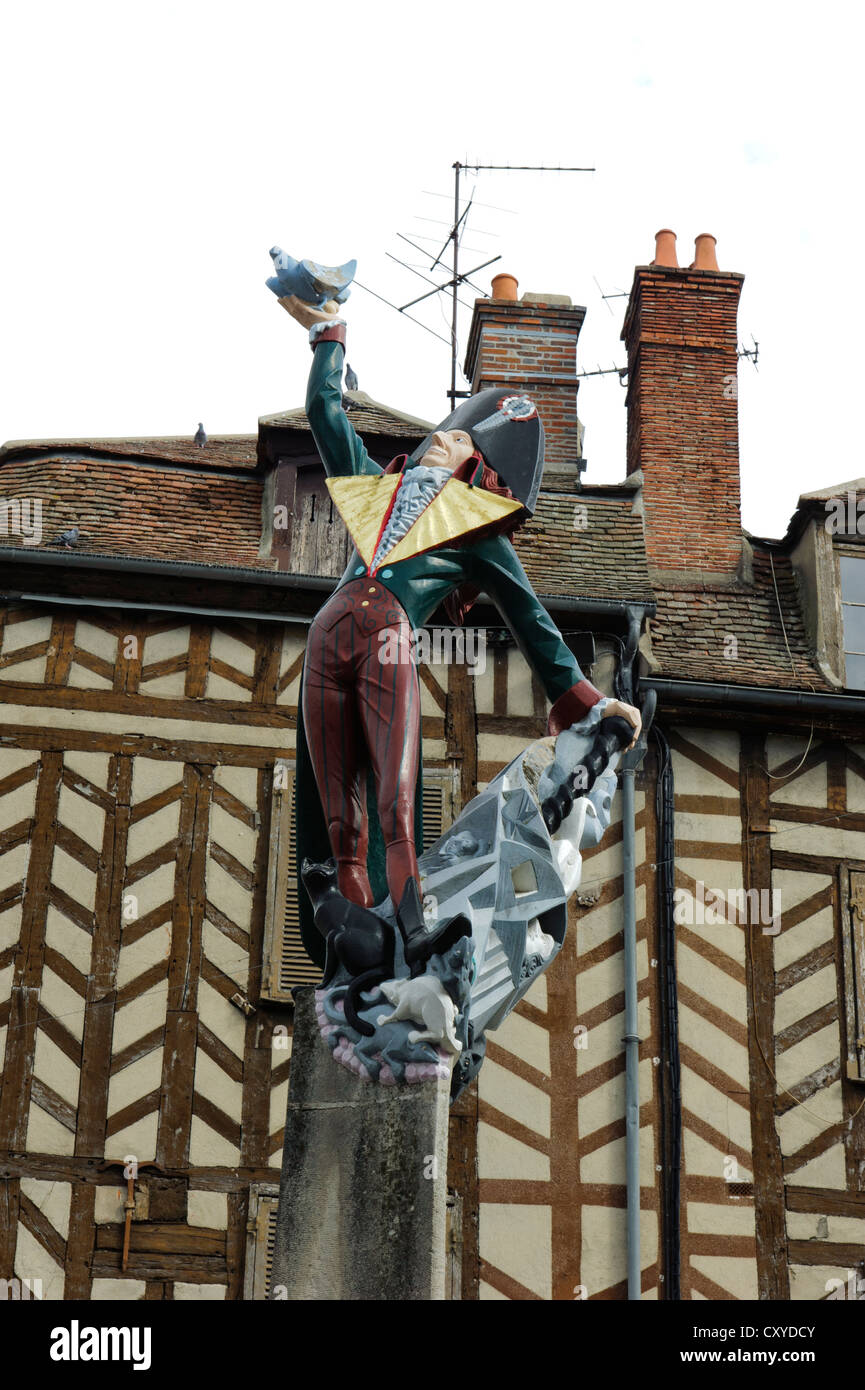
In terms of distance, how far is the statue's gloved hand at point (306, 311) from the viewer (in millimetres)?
6891

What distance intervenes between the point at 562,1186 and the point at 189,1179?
6.47 ft

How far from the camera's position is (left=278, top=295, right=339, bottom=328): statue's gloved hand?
689cm

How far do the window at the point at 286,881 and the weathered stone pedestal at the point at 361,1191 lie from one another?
196 inches

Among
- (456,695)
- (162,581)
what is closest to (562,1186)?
(456,695)

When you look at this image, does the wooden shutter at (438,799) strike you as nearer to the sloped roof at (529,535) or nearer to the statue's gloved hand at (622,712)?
the sloped roof at (529,535)

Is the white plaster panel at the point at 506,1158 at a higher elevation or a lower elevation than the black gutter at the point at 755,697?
lower

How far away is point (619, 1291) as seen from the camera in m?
10.9

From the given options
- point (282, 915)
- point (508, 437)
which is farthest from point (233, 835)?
point (508, 437)

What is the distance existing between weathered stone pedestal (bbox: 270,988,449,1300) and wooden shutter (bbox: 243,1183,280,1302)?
4.79 m

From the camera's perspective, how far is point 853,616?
505 inches

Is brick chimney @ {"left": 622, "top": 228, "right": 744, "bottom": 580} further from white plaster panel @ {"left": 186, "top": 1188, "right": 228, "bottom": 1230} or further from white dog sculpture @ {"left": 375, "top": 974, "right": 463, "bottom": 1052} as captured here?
white dog sculpture @ {"left": 375, "top": 974, "right": 463, "bottom": 1052}

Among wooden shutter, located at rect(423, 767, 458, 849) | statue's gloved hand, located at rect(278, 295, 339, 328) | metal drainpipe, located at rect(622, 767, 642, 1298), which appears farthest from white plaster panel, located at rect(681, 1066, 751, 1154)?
statue's gloved hand, located at rect(278, 295, 339, 328)

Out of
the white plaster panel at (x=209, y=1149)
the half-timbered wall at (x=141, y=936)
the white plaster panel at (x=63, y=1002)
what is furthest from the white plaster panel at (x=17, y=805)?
the white plaster panel at (x=209, y=1149)

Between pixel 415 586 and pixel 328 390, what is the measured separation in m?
0.78
